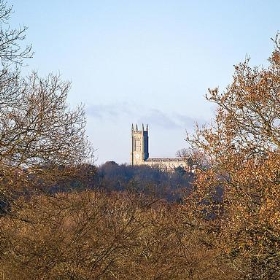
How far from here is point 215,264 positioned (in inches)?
813

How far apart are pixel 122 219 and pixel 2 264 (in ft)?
16.6

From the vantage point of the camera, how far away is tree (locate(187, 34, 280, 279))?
15.9 metres

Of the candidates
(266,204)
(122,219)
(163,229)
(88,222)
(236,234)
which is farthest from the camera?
(163,229)

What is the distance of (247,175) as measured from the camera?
16188 mm

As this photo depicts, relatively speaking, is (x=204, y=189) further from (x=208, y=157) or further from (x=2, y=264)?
(x=2, y=264)

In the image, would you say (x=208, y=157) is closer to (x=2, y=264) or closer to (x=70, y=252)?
(x=70, y=252)

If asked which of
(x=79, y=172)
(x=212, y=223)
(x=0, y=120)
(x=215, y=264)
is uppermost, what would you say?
(x=0, y=120)

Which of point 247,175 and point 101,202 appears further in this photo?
point 101,202

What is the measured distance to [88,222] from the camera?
772 inches

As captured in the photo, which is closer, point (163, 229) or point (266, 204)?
point (266, 204)

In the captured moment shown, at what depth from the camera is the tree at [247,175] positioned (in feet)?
52.1

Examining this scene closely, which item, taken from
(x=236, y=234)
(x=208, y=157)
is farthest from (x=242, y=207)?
(x=208, y=157)

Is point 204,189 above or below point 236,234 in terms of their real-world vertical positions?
above

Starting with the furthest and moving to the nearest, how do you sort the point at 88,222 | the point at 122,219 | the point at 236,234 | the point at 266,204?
1. the point at 122,219
2. the point at 88,222
3. the point at 236,234
4. the point at 266,204
